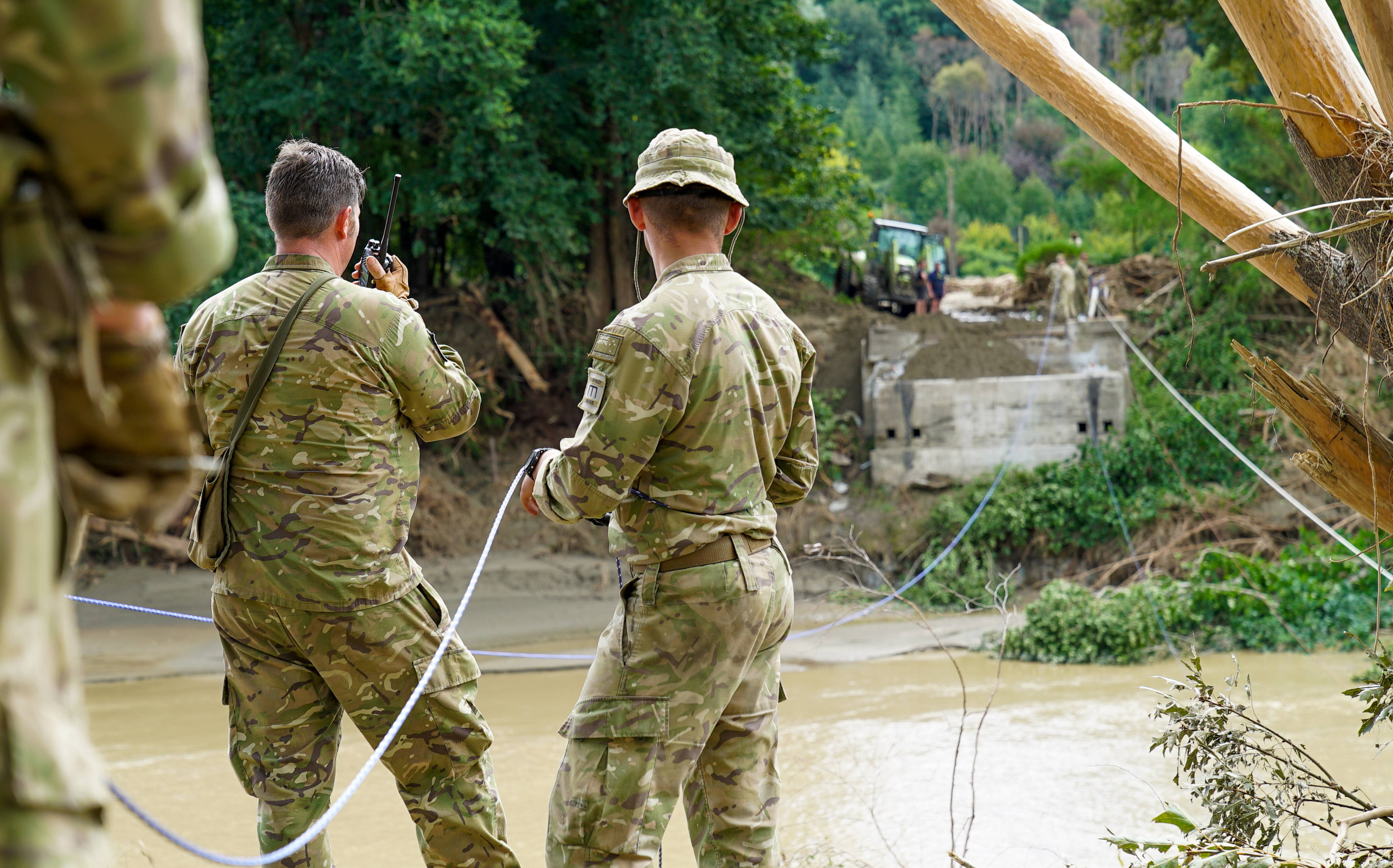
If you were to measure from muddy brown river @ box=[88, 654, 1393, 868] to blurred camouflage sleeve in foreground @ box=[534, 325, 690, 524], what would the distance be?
1698 mm

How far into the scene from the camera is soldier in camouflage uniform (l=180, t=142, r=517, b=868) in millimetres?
3311

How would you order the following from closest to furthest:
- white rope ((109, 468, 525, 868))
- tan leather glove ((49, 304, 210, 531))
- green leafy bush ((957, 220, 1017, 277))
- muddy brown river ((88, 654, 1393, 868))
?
tan leather glove ((49, 304, 210, 531)) → white rope ((109, 468, 525, 868)) → muddy brown river ((88, 654, 1393, 868)) → green leafy bush ((957, 220, 1017, 277))

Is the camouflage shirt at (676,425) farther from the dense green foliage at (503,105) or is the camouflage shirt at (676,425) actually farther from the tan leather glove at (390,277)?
the dense green foliage at (503,105)

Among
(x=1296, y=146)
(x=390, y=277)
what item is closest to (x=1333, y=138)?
(x=1296, y=146)

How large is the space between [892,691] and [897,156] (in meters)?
52.4

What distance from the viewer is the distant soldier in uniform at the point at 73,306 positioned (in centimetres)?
129

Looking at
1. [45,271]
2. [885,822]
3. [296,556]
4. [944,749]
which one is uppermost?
[45,271]

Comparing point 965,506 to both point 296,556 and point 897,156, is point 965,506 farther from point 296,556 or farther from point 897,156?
point 897,156

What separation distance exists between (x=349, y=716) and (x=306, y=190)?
4.86 feet

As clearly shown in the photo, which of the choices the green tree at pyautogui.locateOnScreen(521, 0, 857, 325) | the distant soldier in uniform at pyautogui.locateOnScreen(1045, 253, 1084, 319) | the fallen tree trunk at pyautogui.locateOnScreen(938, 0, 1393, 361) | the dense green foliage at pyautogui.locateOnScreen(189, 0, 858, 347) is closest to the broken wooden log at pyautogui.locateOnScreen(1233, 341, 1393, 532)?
the fallen tree trunk at pyautogui.locateOnScreen(938, 0, 1393, 361)

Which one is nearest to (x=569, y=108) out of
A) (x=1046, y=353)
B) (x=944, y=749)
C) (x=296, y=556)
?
(x=1046, y=353)

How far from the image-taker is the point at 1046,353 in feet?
54.9

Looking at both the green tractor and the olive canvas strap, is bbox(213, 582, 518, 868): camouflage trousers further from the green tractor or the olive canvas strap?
the green tractor

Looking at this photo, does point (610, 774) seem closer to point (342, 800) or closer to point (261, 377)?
point (342, 800)
